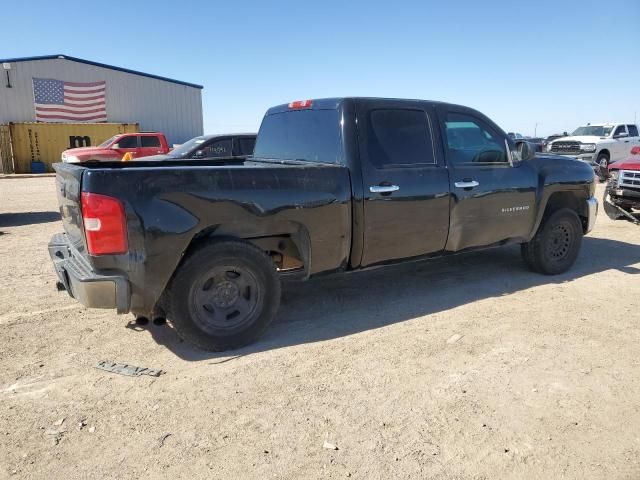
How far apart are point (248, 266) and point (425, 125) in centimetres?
224

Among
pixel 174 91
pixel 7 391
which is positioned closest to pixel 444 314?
pixel 7 391

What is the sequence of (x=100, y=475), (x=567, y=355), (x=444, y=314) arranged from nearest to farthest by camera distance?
(x=100, y=475) → (x=567, y=355) → (x=444, y=314)

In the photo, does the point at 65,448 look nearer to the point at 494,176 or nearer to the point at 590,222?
the point at 494,176

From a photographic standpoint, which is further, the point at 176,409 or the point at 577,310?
the point at 577,310

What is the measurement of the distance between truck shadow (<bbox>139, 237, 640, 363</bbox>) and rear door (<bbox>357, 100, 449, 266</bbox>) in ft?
1.76

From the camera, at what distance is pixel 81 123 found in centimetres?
2817

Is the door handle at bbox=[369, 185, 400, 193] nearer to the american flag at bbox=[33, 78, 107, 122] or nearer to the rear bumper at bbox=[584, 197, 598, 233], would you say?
the rear bumper at bbox=[584, 197, 598, 233]

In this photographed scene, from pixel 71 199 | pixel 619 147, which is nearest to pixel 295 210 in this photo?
pixel 71 199

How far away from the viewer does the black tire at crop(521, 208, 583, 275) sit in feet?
18.6

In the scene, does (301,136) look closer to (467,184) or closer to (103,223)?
(467,184)

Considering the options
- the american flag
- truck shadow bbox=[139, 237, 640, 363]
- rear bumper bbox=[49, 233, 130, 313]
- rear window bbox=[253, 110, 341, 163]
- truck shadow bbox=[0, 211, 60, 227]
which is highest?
the american flag

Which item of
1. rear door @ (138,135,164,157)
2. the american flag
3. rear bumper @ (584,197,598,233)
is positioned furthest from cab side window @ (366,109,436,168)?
the american flag

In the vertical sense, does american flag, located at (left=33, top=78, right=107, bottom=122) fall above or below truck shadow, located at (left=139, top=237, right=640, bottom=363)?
above

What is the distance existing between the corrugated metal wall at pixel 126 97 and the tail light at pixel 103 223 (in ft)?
96.1
